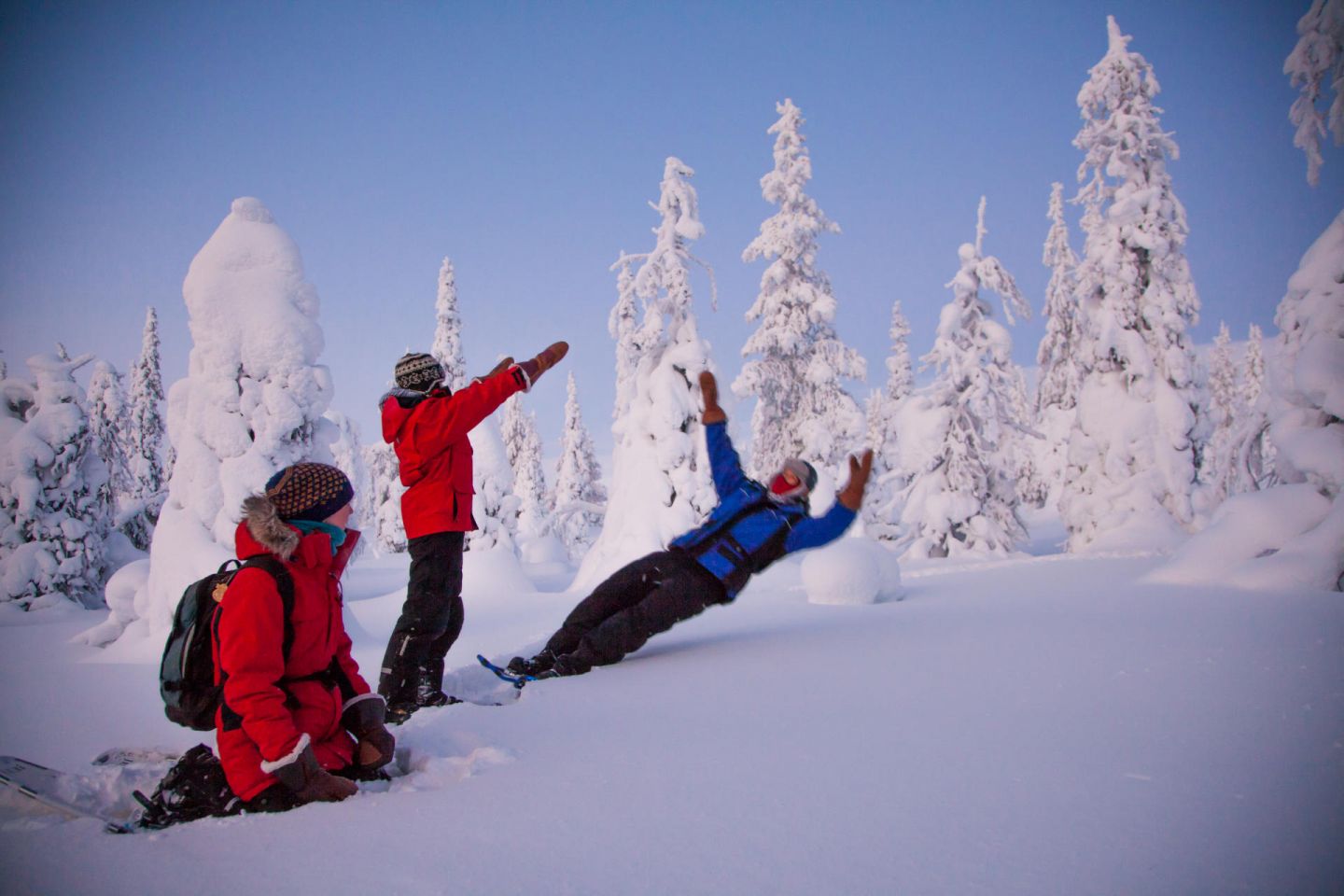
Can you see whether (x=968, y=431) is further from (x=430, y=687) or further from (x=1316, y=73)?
(x=430, y=687)

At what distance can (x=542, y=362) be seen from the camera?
4152 mm

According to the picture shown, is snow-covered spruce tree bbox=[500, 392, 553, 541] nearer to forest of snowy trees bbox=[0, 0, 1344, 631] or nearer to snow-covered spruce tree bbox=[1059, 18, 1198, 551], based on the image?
forest of snowy trees bbox=[0, 0, 1344, 631]

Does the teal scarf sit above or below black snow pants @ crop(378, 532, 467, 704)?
above

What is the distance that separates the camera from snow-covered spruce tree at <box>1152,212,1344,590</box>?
5.85m

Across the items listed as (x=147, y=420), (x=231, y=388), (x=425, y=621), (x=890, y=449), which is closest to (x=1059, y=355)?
(x=890, y=449)

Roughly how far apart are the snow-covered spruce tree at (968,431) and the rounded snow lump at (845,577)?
41.2ft

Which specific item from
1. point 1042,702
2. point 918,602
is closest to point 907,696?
point 1042,702

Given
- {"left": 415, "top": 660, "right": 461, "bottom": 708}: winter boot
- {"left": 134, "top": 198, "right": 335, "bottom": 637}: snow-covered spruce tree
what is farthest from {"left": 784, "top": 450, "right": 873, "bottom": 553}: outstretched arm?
{"left": 134, "top": 198, "right": 335, "bottom": 637}: snow-covered spruce tree

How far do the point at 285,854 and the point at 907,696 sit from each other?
2.48 meters

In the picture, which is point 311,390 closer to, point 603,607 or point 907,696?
point 603,607

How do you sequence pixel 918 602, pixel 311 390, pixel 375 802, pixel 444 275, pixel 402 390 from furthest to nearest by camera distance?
pixel 444 275
pixel 311 390
pixel 918 602
pixel 402 390
pixel 375 802

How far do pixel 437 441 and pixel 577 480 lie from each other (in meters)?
36.9

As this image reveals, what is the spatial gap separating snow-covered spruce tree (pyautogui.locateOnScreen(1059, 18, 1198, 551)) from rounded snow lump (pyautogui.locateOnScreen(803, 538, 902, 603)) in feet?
42.8

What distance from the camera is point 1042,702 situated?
288 cm
